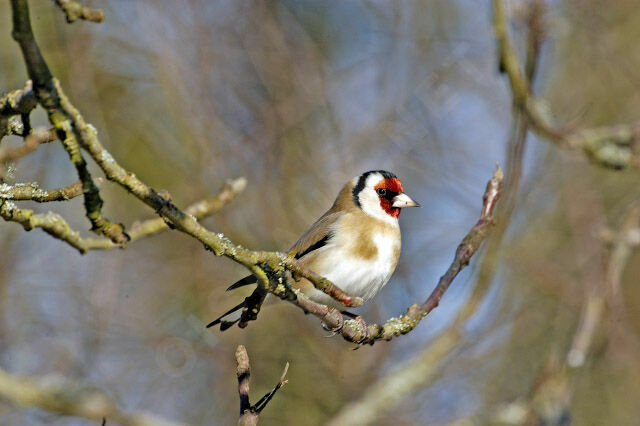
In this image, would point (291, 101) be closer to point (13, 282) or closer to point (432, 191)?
point (432, 191)

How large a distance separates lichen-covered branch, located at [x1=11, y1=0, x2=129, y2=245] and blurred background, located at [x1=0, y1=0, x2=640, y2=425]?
12.8ft

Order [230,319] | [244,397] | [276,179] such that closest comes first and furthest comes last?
[244,397], [230,319], [276,179]

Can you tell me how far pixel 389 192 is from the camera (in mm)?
5004

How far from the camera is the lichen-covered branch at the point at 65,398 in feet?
12.9

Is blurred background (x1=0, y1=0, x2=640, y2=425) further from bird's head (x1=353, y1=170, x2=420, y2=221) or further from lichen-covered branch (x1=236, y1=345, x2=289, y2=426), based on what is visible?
lichen-covered branch (x1=236, y1=345, x2=289, y2=426)

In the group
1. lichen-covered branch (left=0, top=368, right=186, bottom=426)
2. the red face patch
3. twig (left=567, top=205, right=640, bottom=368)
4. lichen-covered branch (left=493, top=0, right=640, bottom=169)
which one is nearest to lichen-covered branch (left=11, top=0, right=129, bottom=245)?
lichen-covered branch (left=0, top=368, right=186, bottom=426)

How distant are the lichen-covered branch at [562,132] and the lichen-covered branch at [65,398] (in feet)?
10.1

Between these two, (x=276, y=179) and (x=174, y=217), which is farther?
(x=276, y=179)

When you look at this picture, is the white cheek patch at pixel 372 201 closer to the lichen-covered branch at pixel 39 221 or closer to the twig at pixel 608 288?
the twig at pixel 608 288

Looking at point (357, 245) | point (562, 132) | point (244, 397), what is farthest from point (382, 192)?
point (244, 397)

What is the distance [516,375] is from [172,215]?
23.1 ft

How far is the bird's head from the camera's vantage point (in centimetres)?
488

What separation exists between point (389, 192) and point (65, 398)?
2468mm

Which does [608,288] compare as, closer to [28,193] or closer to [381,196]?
[381,196]
